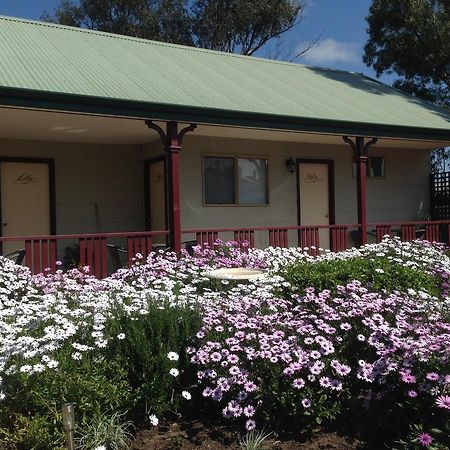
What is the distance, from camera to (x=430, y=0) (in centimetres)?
1784

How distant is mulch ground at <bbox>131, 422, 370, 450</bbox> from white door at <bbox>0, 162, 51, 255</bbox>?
7610mm

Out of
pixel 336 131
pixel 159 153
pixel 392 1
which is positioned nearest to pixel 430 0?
pixel 392 1

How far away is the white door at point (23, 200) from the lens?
10.5 m

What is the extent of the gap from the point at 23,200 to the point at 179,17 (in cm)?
1951

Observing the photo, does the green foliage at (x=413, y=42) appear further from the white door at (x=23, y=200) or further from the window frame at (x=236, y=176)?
the white door at (x=23, y=200)

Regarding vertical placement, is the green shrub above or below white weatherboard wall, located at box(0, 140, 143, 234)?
below

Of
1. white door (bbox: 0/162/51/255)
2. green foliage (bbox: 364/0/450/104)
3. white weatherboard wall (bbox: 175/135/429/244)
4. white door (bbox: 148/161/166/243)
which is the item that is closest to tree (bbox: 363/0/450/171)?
green foliage (bbox: 364/0/450/104)

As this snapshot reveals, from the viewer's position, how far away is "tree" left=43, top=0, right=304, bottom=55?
27453 millimetres

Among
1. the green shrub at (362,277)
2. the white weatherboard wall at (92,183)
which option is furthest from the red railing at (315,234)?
the green shrub at (362,277)

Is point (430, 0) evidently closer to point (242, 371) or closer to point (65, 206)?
point (65, 206)

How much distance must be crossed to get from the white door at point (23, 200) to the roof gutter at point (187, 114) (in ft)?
11.0

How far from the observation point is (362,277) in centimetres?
576

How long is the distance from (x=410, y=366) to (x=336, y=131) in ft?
24.2

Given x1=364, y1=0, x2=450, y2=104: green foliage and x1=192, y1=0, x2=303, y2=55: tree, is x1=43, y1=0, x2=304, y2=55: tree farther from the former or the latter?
x1=364, y1=0, x2=450, y2=104: green foliage
